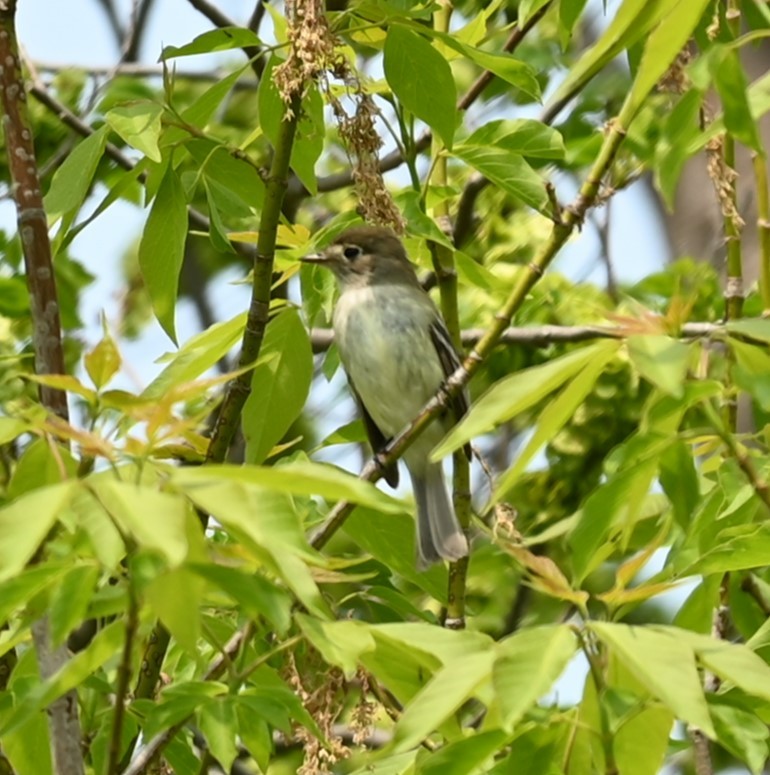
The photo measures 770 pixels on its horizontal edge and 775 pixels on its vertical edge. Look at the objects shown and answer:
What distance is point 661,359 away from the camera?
1871mm

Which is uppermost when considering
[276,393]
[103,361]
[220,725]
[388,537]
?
[103,361]

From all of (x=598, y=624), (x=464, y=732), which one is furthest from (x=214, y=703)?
(x=598, y=624)

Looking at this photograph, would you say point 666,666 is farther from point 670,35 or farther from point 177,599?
point 670,35

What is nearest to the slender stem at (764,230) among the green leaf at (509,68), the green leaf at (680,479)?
the green leaf at (509,68)

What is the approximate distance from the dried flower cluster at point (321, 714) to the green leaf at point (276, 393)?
0.48 m

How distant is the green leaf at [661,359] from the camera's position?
1824mm

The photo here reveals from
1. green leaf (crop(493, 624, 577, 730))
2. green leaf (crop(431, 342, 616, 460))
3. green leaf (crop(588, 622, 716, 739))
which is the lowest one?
green leaf (crop(588, 622, 716, 739))

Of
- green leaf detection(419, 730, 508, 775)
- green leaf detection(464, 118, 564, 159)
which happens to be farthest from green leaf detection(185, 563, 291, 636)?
green leaf detection(464, 118, 564, 159)

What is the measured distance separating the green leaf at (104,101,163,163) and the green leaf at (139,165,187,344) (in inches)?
9.8

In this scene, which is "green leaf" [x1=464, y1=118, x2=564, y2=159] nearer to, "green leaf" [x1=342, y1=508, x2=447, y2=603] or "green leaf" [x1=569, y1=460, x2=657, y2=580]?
"green leaf" [x1=342, y1=508, x2=447, y2=603]

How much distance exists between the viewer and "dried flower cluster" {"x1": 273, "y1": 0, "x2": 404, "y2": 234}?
8.71 feet

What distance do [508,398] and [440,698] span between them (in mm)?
369

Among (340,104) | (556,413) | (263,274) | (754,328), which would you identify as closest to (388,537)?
(263,274)

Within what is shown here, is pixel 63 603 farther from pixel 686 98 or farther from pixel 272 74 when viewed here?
pixel 272 74
